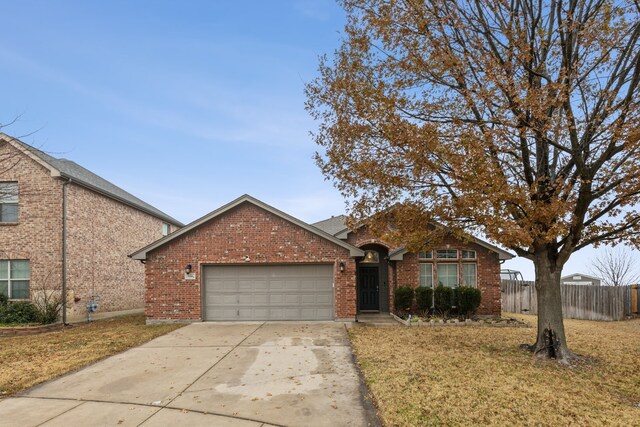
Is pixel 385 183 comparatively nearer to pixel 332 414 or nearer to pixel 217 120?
pixel 332 414

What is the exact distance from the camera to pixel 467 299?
1673cm

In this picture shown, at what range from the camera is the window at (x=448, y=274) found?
17.9 m

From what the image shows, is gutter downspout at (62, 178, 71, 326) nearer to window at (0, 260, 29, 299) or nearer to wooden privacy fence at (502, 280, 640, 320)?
window at (0, 260, 29, 299)

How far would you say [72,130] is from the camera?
1556cm

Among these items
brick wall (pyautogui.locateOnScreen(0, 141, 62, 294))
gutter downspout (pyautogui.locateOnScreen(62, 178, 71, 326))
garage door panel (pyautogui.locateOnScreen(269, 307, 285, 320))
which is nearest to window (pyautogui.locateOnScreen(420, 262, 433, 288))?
garage door panel (pyautogui.locateOnScreen(269, 307, 285, 320))

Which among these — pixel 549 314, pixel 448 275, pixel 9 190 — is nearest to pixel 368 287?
pixel 448 275

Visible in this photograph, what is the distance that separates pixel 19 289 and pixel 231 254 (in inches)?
337

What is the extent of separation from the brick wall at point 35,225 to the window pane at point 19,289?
1.41 ft

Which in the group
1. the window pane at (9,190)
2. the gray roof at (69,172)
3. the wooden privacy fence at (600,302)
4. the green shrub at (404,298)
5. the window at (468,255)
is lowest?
the wooden privacy fence at (600,302)

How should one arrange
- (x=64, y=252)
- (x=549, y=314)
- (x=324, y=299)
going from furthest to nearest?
(x=64, y=252)
(x=324, y=299)
(x=549, y=314)

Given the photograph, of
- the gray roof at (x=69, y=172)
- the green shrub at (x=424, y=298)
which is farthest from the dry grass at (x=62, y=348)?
the green shrub at (x=424, y=298)

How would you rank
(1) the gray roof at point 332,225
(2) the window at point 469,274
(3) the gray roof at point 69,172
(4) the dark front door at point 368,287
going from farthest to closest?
1. (1) the gray roof at point 332,225
2. (4) the dark front door at point 368,287
3. (2) the window at point 469,274
4. (3) the gray roof at point 69,172

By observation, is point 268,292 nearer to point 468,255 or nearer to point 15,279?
point 468,255

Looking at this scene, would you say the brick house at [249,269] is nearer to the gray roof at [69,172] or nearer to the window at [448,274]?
the window at [448,274]
